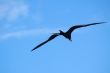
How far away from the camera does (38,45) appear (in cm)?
2797

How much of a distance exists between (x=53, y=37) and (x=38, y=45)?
81.9 inches

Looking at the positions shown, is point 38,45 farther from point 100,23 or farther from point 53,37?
point 100,23

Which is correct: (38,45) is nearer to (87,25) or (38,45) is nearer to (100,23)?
(87,25)

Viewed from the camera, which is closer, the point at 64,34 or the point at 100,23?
the point at 100,23

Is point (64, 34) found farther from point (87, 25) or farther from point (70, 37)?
point (87, 25)

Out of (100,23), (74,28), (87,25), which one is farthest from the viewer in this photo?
(74,28)

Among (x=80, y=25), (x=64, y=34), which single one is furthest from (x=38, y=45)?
(x=80, y=25)

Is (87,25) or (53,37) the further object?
(53,37)

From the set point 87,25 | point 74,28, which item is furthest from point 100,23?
point 74,28

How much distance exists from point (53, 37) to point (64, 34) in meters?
1.43

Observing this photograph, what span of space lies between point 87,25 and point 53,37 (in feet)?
16.6

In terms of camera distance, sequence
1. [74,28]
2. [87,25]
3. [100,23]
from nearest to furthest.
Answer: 1. [100,23]
2. [87,25]
3. [74,28]

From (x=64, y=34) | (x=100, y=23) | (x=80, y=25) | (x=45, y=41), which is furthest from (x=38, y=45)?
(x=100, y=23)

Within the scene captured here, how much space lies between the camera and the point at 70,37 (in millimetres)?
28047
